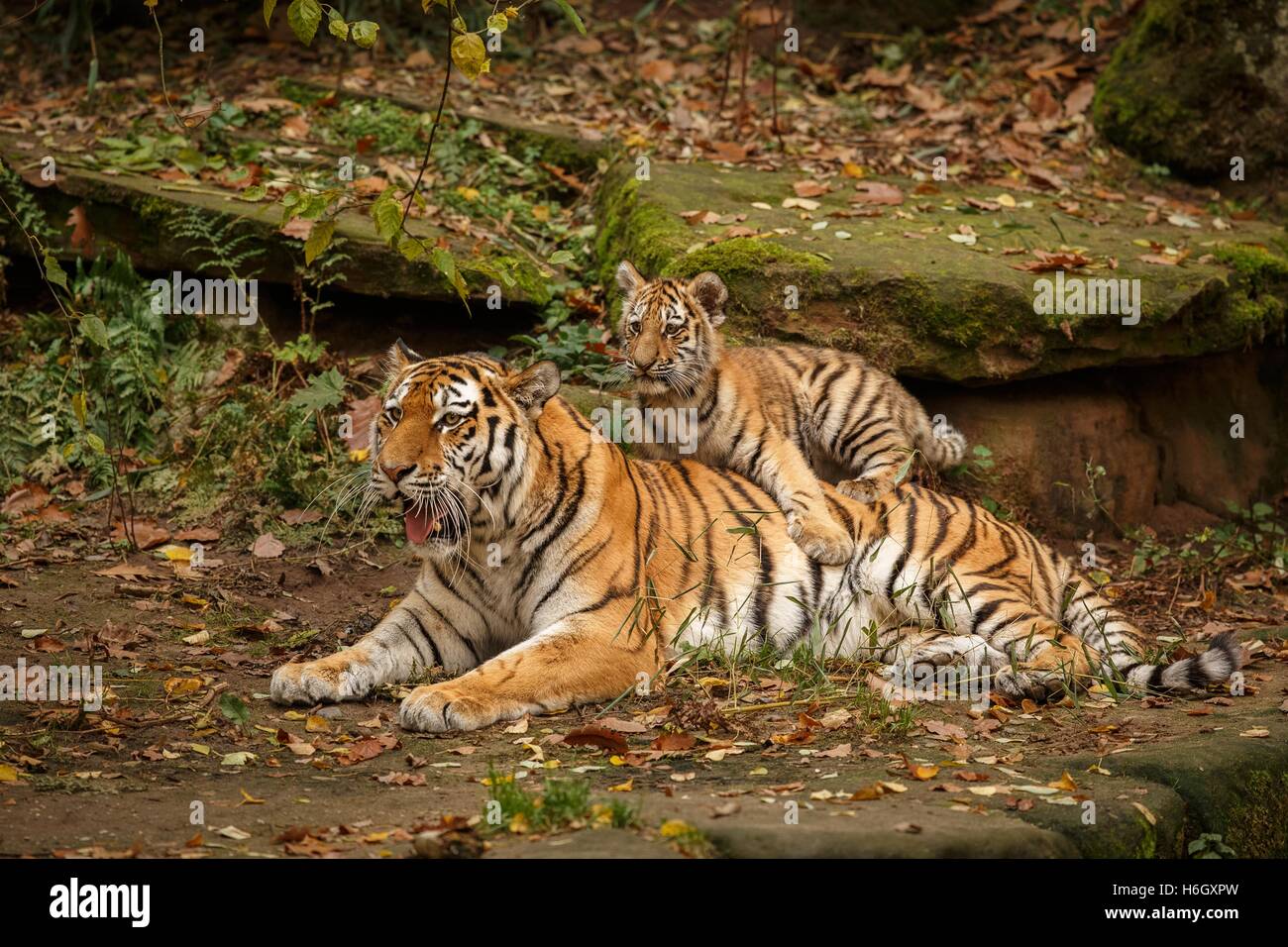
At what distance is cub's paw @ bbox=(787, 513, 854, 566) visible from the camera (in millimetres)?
5723

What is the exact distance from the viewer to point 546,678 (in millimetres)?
4938

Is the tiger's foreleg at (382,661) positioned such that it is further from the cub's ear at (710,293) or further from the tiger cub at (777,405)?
the cub's ear at (710,293)

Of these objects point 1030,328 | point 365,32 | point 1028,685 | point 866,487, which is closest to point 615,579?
point 866,487

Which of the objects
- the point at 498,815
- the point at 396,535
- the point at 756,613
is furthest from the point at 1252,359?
the point at 498,815

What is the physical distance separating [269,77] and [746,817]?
8.11 m

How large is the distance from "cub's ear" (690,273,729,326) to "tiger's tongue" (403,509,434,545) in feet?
6.33

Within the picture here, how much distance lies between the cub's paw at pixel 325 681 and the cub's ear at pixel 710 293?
92.3 inches

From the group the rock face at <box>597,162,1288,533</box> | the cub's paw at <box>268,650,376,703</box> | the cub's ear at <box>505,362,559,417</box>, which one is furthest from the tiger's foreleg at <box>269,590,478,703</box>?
the rock face at <box>597,162,1288,533</box>

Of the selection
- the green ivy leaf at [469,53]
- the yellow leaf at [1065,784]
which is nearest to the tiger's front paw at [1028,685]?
the yellow leaf at [1065,784]

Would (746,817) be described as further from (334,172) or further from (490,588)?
(334,172)

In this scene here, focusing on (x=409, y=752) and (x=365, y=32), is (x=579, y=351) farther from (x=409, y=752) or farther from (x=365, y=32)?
(x=409, y=752)

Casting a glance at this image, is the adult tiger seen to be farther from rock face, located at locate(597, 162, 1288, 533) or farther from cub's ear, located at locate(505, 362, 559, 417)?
rock face, located at locate(597, 162, 1288, 533)

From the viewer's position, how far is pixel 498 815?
141 inches

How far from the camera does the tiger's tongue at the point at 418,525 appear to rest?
5.06 metres
